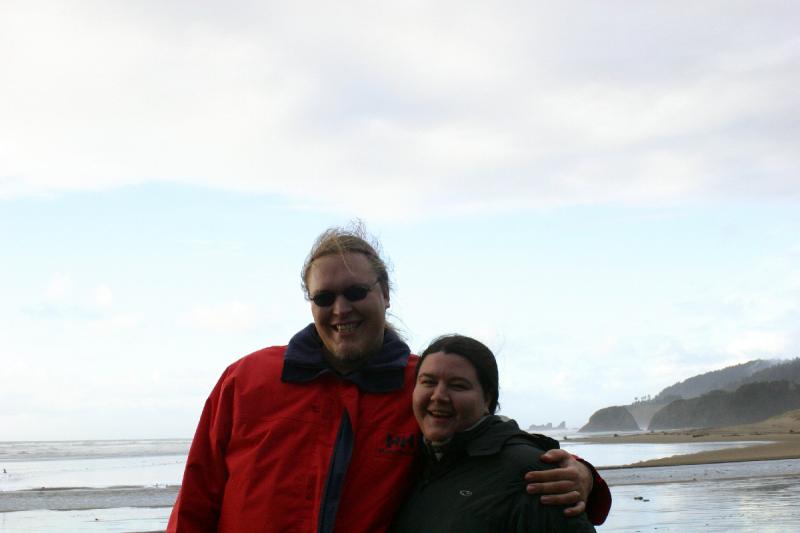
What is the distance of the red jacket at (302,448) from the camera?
313cm

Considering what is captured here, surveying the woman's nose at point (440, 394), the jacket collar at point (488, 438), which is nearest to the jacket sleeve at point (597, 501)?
the jacket collar at point (488, 438)

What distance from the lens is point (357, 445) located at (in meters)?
3.21

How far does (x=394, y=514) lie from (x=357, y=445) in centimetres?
30

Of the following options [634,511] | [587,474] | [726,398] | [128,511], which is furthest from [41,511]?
[726,398]

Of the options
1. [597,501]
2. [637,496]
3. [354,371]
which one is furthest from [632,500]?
[354,371]

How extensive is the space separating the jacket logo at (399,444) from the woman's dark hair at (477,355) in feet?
0.90

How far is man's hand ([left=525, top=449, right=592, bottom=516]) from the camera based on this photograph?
2816mm

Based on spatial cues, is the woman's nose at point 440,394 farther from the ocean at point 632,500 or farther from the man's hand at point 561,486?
the ocean at point 632,500

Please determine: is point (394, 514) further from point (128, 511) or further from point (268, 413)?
point (128, 511)

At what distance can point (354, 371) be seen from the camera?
134 inches

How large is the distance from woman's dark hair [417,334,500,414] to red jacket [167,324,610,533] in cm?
23

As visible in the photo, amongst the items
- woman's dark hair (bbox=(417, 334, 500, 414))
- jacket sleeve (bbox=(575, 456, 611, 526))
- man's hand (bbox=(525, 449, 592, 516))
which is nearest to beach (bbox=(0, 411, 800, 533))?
jacket sleeve (bbox=(575, 456, 611, 526))

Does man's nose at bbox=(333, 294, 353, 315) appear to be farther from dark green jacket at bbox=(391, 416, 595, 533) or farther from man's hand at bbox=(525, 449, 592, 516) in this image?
man's hand at bbox=(525, 449, 592, 516)

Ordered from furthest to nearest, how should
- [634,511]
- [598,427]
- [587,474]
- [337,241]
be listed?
[598,427], [634,511], [337,241], [587,474]
